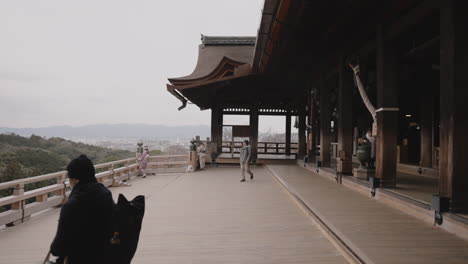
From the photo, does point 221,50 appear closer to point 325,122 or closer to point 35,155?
point 325,122

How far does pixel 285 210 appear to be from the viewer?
207 inches

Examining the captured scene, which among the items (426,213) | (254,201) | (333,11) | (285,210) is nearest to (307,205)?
(285,210)

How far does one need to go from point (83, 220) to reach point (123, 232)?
255 millimetres

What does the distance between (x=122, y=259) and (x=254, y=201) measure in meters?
4.29

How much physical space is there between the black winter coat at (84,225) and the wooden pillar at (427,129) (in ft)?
33.2

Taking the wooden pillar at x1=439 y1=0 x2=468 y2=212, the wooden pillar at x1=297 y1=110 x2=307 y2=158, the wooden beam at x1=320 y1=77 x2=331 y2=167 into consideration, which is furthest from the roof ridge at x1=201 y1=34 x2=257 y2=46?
the wooden pillar at x1=439 y1=0 x2=468 y2=212

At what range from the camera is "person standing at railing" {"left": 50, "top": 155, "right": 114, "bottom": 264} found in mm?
1880

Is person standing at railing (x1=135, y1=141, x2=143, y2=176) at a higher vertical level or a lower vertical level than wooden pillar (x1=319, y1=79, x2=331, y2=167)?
lower

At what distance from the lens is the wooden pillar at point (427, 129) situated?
9647 millimetres

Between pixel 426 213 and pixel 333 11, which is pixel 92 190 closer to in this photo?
pixel 426 213

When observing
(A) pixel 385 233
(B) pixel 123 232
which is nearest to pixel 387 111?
(A) pixel 385 233

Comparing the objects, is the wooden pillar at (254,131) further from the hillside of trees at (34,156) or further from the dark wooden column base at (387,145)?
the hillside of trees at (34,156)

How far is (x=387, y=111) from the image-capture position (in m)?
5.64

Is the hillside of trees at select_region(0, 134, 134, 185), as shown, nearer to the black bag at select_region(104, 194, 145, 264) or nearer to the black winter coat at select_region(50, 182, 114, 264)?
the black winter coat at select_region(50, 182, 114, 264)
